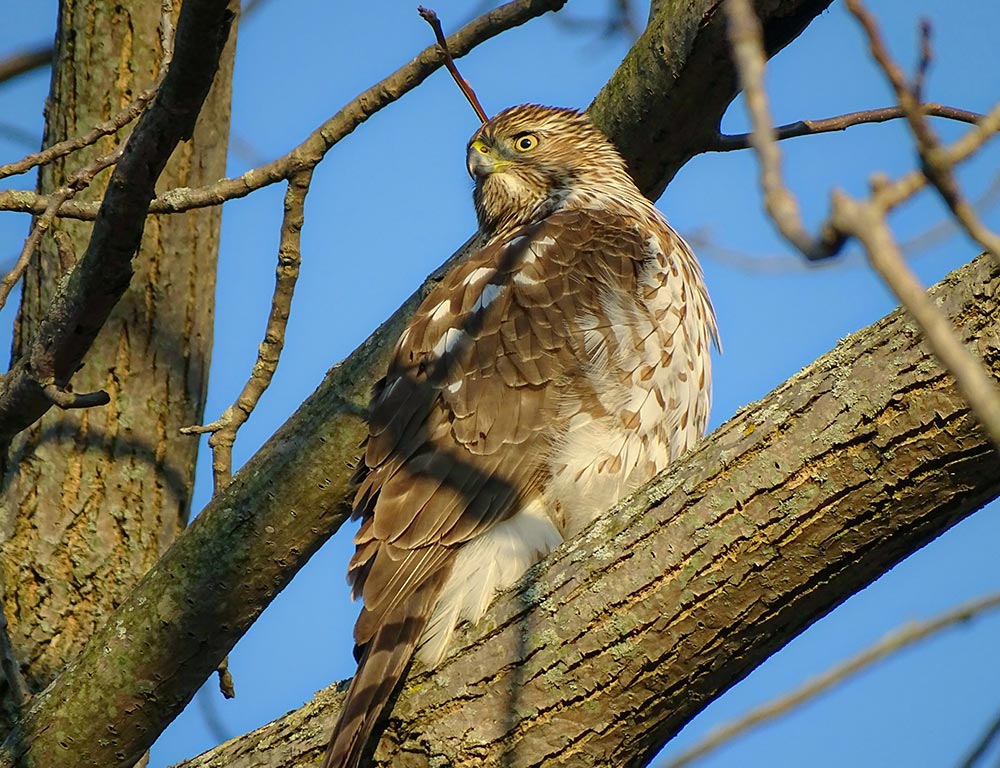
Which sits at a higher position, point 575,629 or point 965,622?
point 575,629

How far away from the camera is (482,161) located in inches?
226

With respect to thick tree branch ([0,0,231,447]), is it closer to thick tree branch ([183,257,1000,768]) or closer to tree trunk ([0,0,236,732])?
tree trunk ([0,0,236,732])

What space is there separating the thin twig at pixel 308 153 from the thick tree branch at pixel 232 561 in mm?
724

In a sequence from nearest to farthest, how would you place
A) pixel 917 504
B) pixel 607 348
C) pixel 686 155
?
1. pixel 917 504
2. pixel 607 348
3. pixel 686 155

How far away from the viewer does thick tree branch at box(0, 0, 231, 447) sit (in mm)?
3029

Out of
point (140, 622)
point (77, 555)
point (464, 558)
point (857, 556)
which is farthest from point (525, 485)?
point (77, 555)

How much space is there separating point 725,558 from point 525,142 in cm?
337

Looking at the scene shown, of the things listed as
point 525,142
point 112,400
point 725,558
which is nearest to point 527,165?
point 525,142

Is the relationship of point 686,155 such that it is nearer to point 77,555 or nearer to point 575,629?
Answer: point 575,629

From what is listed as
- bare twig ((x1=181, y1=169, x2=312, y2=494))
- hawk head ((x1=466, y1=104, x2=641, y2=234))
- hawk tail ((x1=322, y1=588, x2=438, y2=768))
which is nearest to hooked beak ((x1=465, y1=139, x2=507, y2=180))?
hawk head ((x1=466, y1=104, x2=641, y2=234))

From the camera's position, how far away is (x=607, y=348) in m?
4.30

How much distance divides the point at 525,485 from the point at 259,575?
0.87m

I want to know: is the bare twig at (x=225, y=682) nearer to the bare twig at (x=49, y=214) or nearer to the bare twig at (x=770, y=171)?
the bare twig at (x=49, y=214)

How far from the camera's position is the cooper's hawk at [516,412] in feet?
12.6
